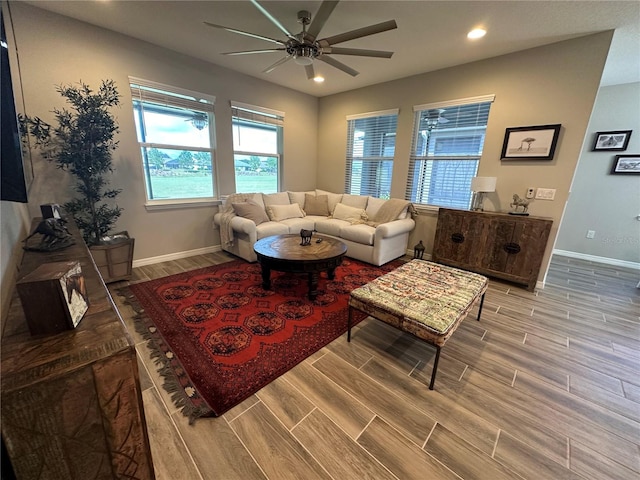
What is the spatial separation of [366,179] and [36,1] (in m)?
4.45

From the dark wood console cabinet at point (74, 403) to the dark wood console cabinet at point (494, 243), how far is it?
3761 millimetres

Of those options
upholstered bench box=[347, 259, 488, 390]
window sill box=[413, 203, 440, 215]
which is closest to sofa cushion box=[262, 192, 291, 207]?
window sill box=[413, 203, 440, 215]

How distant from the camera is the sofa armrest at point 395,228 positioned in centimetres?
356

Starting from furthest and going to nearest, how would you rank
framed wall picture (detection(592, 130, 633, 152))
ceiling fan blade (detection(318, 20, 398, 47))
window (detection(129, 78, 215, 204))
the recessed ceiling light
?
framed wall picture (detection(592, 130, 633, 152)) → window (detection(129, 78, 215, 204)) → the recessed ceiling light → ceiling fan blade (detection(318, 20, 398, 47))

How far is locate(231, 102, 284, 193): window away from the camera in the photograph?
4.25m

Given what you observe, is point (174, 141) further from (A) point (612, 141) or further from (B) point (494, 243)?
(A) point (612, 141)

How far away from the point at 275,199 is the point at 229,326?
8.79 ft

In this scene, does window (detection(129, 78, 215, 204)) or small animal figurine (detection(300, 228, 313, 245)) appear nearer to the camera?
small animal figurine (detection(300, 228, 313, 245))

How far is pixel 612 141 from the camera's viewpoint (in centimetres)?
409

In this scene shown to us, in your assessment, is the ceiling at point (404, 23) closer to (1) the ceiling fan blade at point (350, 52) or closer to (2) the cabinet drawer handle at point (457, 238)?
(1) the ceiling fan blade at point (350, 52)

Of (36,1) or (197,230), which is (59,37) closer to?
(36,1)

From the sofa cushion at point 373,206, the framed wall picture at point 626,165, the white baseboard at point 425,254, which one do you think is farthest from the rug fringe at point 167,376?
the framed wall picture at point 626,165

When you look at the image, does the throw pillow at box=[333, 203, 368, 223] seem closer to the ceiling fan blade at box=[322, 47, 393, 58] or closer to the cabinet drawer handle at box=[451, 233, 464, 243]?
the cabinet drawer handle at box=[451, 233, 464, 243]

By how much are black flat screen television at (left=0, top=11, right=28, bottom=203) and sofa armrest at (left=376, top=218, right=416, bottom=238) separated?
3.22 m
